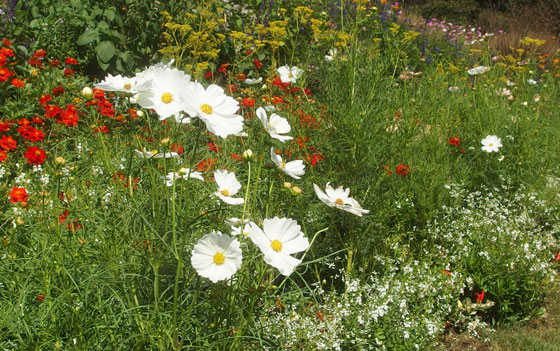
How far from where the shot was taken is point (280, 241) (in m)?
1.46

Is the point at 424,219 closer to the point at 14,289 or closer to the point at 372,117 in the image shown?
the point at 372,117

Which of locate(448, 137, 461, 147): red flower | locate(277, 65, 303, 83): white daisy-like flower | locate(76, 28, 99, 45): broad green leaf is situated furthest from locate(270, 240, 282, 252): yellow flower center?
locate(76, 28, 99, 45): broad green leaf

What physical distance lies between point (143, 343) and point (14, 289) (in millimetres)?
548

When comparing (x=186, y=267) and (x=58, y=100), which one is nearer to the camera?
(x=186, y=267)

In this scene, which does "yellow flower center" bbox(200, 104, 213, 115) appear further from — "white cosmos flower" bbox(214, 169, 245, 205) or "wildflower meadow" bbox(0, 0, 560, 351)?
"white cosmos flower" bbox(214, 169, 245, 205)

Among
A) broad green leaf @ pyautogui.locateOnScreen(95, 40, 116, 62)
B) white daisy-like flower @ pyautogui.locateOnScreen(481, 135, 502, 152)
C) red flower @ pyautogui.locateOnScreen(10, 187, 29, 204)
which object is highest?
red flower @ pyautogui.locateOnScreen(10, 187, 29, 204)

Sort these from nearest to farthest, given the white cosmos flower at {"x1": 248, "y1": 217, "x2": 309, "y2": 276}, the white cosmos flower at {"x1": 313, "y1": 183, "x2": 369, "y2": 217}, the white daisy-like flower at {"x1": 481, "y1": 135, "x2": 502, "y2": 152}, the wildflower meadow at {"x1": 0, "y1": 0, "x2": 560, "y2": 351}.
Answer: the white cosmos flower at {"x1": 248, "y1": 217, "x2": 309, "y2": 276}
the wildflower meadow at {"x1": 0, "y1": 0, "x2": 560, "y2": 351}
the white cosmos flower at {"x1": 313, "y1": 183, "x2": 369, "y2": 217}
the white daisy-like flower at {"x1": 481, "y1": 135, "x2": 502, "y2": 152}

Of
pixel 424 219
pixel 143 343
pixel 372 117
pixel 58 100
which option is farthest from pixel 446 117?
pixel 143 343

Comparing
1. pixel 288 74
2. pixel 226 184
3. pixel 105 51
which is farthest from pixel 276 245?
pixel 105 51

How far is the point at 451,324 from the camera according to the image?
9.48 feet

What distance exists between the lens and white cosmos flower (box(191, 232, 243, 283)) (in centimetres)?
136

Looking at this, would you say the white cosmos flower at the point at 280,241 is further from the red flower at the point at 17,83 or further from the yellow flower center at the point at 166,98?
the red flower at the point at 17,83

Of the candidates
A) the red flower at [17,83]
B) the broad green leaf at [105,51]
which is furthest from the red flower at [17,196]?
the broad green leaf at [105,51]

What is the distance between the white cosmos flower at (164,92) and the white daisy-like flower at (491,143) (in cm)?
262
